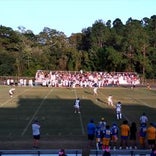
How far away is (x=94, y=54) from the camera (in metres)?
91.0

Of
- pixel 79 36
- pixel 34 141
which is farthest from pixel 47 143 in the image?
pixel 79 36

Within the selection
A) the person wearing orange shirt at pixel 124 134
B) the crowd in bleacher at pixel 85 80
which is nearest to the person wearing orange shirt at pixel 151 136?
the person wearing orange shirt at pixel 124 134

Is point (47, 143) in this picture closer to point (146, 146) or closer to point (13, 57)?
point (146, 146)

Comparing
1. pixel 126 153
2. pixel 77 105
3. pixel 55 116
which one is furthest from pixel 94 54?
pixel 126 153

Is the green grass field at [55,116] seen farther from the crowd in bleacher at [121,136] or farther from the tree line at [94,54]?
the tree line at [94,54]

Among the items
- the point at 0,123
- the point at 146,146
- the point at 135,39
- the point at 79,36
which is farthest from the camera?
the point at 79,36

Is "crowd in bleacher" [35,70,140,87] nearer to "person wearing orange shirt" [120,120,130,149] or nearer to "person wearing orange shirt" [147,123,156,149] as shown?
"person wearing orange shirt" [120,120,130,149]

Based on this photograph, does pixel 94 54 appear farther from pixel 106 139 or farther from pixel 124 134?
pixel 106 139

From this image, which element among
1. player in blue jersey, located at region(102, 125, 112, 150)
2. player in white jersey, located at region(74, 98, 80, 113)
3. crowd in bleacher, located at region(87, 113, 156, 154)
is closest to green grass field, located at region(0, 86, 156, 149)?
player in white jersey, located at region(74, 98, 80, 113)

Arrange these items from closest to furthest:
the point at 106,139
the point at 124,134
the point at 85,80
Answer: the point at 106,139 < the point at 124,134 < the point at 85,80

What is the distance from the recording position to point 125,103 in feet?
135

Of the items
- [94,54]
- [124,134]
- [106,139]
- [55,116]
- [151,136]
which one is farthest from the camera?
[94,54]

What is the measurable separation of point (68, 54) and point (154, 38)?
17.0m

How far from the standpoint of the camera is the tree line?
85.6 m
